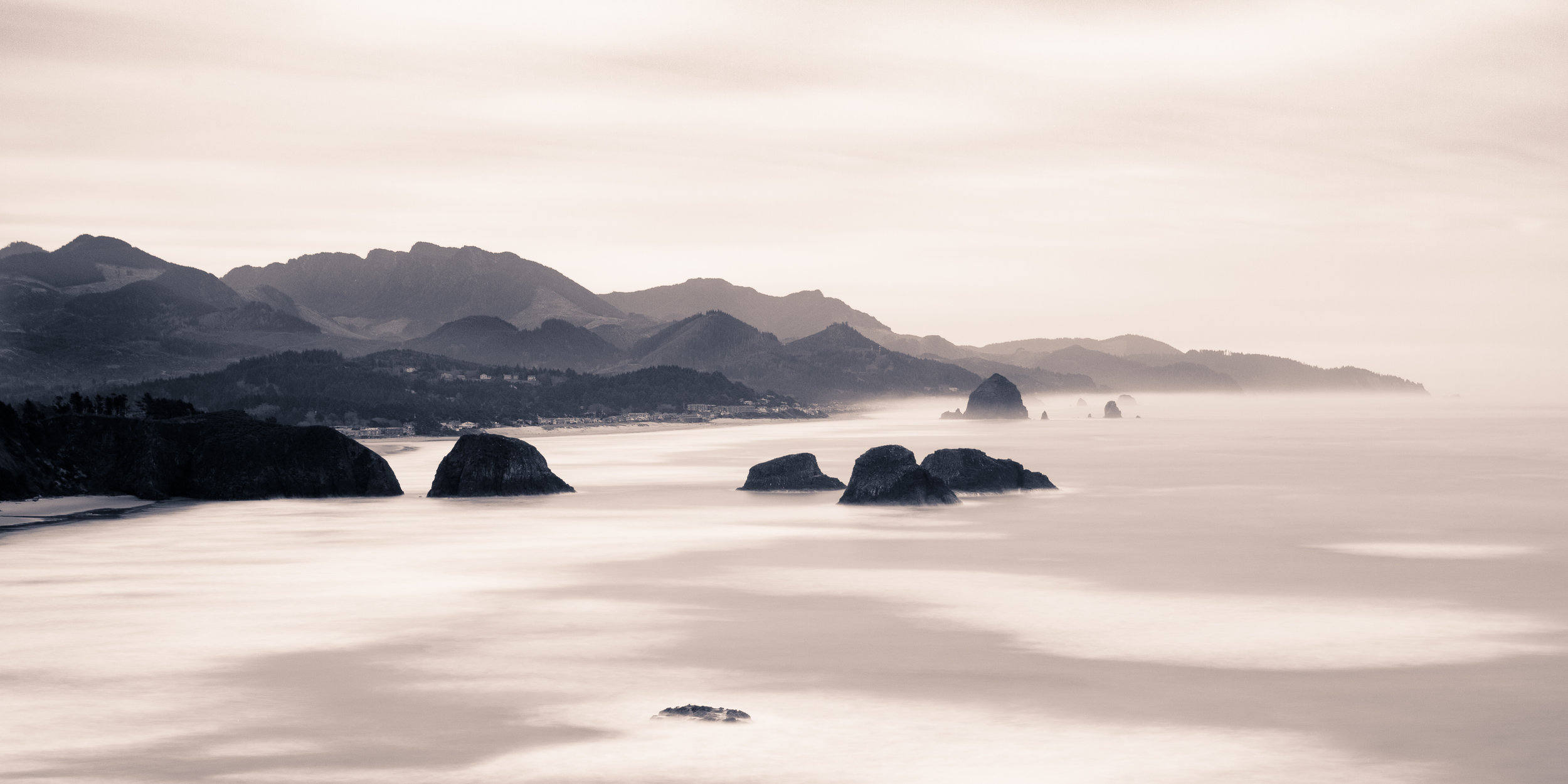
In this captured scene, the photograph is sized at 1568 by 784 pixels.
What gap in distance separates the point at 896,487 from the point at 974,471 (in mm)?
7056

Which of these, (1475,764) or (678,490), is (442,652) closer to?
(1475,764)

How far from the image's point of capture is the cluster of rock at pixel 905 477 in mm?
55094

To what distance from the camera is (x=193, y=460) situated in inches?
2375

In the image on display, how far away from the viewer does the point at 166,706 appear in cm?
2022

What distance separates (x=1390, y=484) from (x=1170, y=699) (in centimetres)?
6329

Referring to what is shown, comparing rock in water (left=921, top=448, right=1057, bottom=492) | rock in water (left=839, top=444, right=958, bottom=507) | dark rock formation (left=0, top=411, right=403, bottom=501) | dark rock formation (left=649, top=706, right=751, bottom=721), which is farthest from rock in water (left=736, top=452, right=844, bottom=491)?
dark rock formation (left=649, top=706, right=751, bottom=721)

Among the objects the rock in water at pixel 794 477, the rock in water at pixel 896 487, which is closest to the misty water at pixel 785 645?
the rock in water at pixel 896 487

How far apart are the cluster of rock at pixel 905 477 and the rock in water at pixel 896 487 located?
3 centimetres

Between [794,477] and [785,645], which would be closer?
[785,645]

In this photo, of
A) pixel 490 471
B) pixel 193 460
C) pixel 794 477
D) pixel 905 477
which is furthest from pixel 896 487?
pixel 193 460

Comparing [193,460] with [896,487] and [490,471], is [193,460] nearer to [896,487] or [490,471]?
[490,471]

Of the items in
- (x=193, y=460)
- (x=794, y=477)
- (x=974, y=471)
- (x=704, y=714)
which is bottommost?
(x=704, y=714)

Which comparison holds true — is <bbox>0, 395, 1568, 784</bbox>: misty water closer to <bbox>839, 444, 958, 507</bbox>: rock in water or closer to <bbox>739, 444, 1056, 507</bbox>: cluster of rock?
<bbox>839, 444, 958, 507</bbox>: rock in water

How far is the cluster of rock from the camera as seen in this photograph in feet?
181
